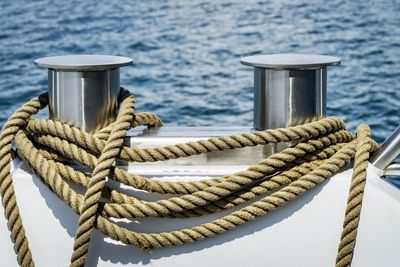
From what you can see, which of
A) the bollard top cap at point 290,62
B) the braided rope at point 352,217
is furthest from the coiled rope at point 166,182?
the bollard top cap at point 290,62

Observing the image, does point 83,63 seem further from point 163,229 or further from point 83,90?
point 163,229

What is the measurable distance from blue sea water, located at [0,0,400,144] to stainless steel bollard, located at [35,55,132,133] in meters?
4.05

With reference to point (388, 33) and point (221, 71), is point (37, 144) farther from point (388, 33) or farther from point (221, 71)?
point (388, 33)

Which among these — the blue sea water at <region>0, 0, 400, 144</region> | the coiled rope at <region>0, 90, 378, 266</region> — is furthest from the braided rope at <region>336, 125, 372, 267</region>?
the blue sea water at <region>0, 0, 400, 144</region>

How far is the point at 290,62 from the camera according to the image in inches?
60.9

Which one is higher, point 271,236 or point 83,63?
point 83,63

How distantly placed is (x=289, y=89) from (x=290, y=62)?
0.18ft

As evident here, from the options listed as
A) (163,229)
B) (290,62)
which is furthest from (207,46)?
(163,229)

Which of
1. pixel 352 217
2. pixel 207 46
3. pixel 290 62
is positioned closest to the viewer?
pixel 352 217

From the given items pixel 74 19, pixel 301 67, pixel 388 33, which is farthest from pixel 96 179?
pixel 74 19

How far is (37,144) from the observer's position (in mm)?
1553

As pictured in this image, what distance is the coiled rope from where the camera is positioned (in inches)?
56.4

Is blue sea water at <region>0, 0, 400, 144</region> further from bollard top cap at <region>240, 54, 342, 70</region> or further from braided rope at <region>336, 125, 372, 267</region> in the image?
braided rope at <region>336, 125, 372, 267</region>

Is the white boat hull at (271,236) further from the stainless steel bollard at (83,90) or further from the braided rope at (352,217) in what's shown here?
the stainless steel bollard at (83,90)
